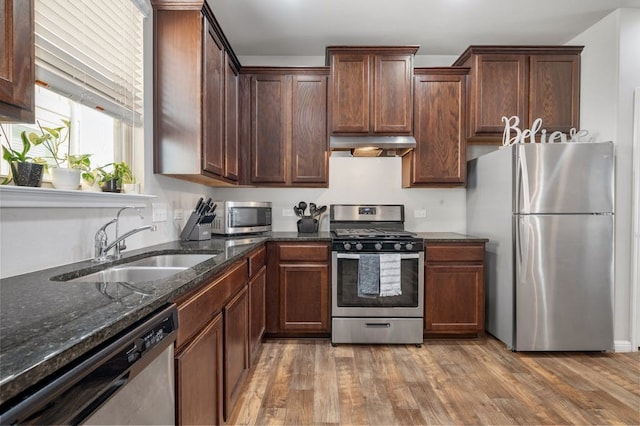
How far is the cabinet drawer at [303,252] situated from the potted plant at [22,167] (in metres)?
1.75

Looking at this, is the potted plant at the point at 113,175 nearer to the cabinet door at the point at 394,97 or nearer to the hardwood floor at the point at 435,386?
the hardwood floor at the point at 435,386

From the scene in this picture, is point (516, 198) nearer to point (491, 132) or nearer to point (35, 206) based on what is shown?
point (491, 132)

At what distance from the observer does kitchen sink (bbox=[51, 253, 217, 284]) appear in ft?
4.52

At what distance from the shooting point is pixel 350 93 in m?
2.90

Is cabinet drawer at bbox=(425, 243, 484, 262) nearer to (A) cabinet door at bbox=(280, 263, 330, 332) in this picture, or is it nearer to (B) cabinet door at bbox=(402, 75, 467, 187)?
(B) cabinet door at bbox=(402, 75, 467, 187)

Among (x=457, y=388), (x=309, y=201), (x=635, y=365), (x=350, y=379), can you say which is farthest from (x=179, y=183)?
(x=635, y=365)

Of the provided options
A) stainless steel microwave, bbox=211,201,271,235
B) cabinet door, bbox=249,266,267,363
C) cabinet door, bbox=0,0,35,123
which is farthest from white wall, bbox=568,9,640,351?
cabinet door, bbox=0,0,35,123

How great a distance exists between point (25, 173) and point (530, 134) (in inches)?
128

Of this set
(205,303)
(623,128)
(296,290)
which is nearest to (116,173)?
(205,303)

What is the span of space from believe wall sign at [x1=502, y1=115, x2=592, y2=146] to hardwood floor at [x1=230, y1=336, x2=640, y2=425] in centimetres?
175

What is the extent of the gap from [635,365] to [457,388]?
4.81ft

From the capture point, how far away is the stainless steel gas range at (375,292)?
262cm

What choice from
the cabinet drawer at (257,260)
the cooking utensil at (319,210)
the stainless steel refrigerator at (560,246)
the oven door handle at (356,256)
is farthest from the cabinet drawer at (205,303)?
the stainless steel refrigerator at (560,246)

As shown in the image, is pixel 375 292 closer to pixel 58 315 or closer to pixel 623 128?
pixel 58 315
